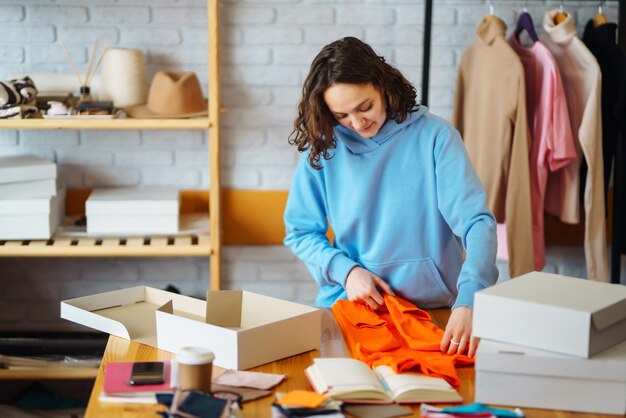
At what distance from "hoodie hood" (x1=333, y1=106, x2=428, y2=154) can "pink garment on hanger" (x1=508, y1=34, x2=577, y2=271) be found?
1136mm

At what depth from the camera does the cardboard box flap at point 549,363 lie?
1.42 m

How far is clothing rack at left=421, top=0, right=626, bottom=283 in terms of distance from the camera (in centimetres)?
300

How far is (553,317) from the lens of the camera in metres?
1.42

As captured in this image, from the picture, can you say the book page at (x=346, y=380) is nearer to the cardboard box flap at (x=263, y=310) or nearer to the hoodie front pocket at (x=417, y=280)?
the cardboard box flap at (x=263, y=310)

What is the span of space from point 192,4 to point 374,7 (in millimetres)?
674

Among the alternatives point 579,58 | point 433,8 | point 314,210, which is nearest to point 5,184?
point 314,210

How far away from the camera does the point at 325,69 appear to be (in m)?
1.92

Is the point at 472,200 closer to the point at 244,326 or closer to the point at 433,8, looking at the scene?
the point at 244,326

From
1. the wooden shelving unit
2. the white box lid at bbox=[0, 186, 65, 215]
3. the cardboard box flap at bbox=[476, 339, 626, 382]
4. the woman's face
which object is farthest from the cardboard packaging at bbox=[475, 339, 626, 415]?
the white box lid at bbox=[0, 186, 65, 215]

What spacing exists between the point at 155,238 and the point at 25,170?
48 centimetres

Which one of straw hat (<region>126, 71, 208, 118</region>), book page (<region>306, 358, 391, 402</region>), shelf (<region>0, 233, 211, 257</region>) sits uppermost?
straw hat (<region>126, 71, 208, 118</region>)

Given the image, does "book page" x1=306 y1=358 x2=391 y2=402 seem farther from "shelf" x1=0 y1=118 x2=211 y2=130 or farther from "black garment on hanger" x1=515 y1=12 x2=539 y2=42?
"black garment on hanger" x1=515 y1=12 x2=539 y2=42

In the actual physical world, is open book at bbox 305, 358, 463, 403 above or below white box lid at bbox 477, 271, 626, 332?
below

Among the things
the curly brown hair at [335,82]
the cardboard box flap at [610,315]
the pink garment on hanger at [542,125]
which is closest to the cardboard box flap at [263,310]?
the curly brown hair at [335,82]
